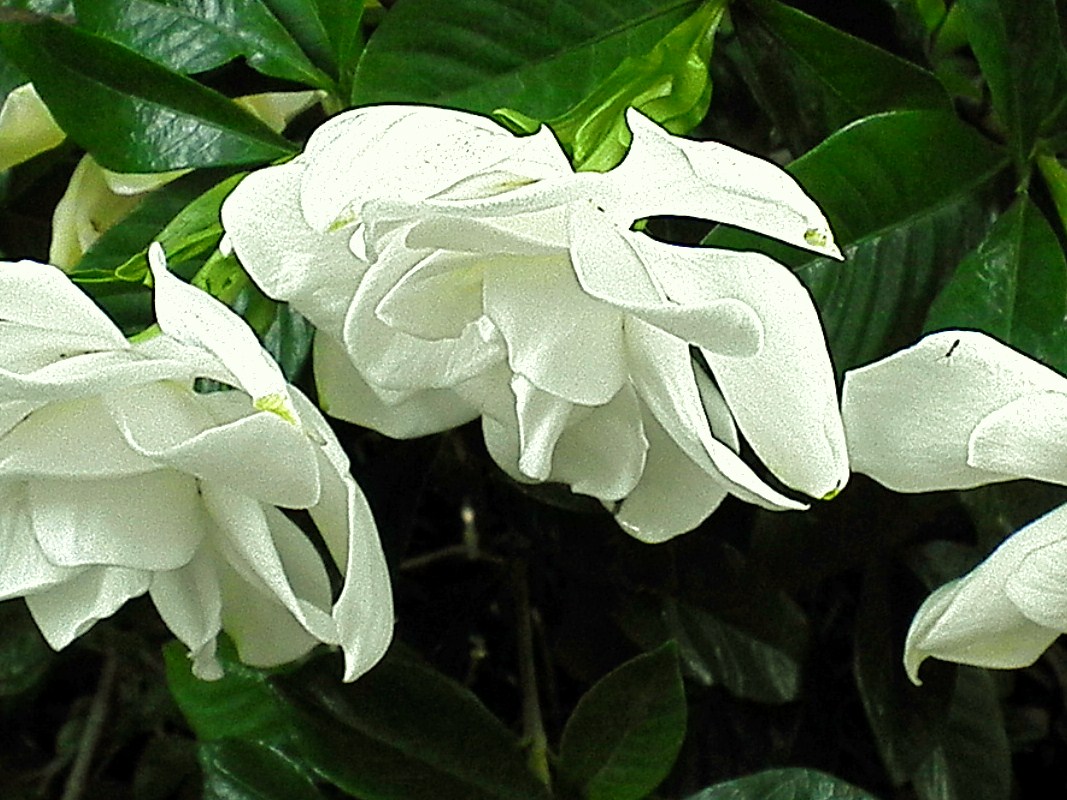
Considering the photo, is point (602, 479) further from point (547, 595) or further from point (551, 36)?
point (547, 595)

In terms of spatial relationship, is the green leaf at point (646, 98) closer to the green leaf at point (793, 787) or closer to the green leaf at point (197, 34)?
the green leaf at point (197, 34)

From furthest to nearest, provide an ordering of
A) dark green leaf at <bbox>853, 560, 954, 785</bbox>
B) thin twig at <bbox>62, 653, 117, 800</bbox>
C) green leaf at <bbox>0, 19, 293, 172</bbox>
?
thin twig at <bbox>62, 653, 117, 800</bbox>, dark green leaf at <bbox>853, 560, 954, 785</bbox>, green leaf at <bbox>0, 19, 293, 172</bbox>

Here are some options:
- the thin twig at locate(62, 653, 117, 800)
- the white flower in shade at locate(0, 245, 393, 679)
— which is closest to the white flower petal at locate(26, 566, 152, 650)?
the white flower in shade at locate(0, 245, 393, 679)

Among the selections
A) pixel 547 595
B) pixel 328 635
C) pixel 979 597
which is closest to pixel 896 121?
pixel 979 597

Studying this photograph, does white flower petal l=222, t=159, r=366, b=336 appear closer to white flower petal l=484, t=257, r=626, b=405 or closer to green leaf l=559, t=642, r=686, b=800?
white flower petal l=484, t=257, r=626, b=405

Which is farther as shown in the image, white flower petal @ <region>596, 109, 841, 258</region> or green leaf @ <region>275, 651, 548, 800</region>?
green leaf @ <region>275, 651, 548, 800</region>
